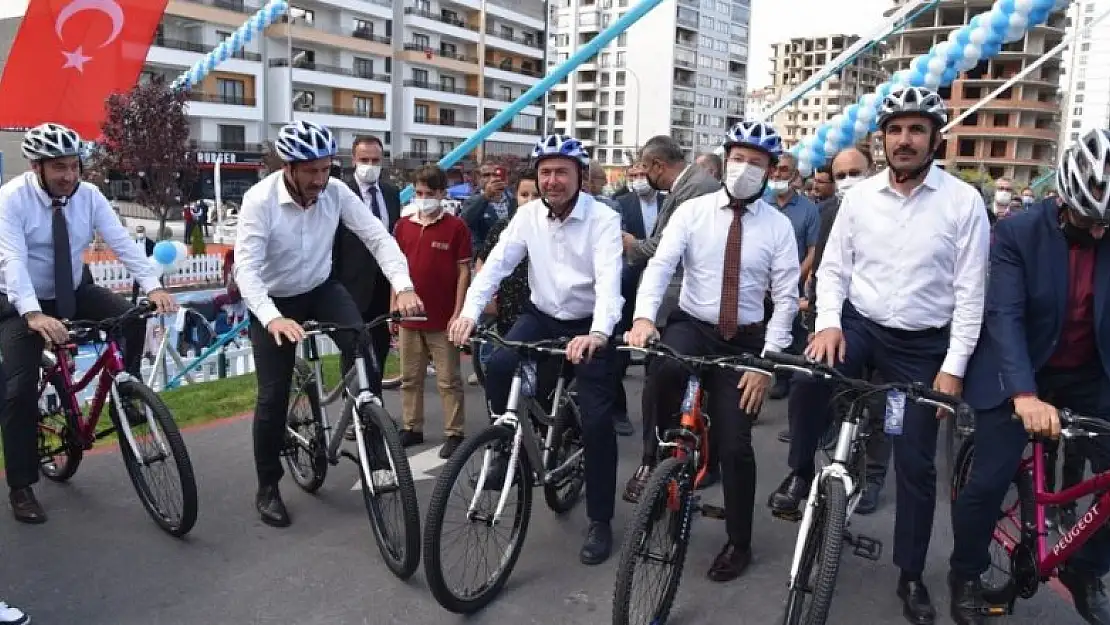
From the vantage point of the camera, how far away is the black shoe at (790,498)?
4.09 metres

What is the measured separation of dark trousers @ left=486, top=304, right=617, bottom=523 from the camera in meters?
4.21

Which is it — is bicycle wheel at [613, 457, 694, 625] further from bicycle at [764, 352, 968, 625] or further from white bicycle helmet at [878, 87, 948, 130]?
white bicycle helmet at [878, 87, 948, 130]

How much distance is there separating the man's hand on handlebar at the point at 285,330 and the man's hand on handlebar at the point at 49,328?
1.18 m

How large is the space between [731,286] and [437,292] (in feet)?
8.84

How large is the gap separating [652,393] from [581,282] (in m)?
0.69

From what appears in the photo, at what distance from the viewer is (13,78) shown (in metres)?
8.13

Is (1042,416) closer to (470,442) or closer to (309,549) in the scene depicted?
(470,442)

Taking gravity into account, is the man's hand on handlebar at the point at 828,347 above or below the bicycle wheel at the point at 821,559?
above

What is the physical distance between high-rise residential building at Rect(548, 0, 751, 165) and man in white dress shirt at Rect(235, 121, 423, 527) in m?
88.8

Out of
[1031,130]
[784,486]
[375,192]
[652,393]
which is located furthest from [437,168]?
[1031,130]

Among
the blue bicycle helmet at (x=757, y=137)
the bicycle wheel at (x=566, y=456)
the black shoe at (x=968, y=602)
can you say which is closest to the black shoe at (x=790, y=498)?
the black shoe at (x=968, y=602)

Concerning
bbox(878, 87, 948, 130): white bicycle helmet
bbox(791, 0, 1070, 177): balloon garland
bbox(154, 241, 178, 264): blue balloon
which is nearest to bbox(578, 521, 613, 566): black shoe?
bbox(878, 87, 948, 130): white bicycle helmet

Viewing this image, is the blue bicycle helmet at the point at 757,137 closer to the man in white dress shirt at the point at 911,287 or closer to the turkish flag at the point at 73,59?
the man in white dress shirt at the point at 911,287

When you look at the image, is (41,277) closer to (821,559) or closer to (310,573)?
(310,573)
